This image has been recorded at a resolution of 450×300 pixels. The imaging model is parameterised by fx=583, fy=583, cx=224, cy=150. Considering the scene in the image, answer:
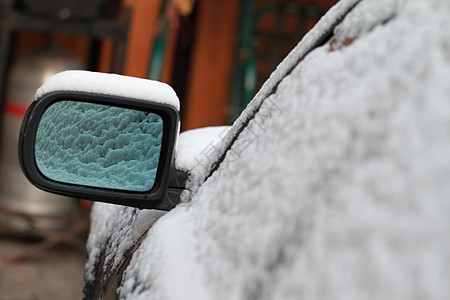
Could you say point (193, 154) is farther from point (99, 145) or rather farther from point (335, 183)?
point (335, 183)

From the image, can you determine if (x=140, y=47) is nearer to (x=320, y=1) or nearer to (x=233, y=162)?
(x=320, y=1)

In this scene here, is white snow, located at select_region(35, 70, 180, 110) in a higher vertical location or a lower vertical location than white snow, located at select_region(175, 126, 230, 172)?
higher

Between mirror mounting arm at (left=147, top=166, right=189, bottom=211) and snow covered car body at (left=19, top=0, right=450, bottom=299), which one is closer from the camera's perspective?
snow covered car body at (left=19, top=0, right=450, bottom=299)

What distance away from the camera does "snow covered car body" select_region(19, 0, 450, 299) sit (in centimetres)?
44

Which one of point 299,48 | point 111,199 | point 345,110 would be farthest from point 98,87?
point 345,110

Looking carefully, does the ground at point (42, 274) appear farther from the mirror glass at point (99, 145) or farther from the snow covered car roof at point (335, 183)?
the snow covered car roof at point (335, 183)

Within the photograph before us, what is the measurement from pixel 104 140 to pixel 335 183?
0.46 m

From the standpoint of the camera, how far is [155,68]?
4258mm

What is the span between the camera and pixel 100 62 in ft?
17.0

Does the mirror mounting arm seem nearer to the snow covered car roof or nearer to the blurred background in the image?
the snow covered car roof

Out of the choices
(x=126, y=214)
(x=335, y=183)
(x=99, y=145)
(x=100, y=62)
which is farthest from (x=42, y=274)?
(x=335, y=183)

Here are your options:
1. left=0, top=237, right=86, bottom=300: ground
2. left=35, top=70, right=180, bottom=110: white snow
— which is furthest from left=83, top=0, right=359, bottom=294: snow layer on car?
left=0, top=237, right=86, bottom=300: ground

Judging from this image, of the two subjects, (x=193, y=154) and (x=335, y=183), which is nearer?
(x=335, y=183)

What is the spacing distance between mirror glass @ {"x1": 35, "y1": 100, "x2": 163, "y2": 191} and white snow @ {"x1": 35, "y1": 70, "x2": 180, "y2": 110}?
0.11 ft
